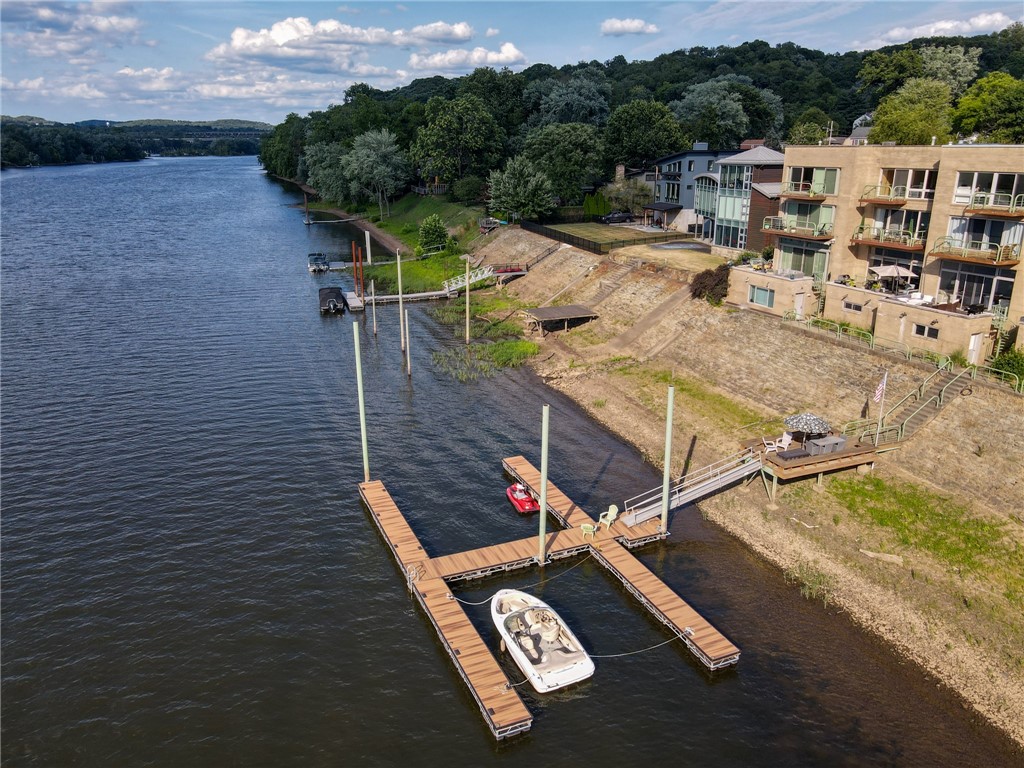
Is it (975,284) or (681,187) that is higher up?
(681,187)

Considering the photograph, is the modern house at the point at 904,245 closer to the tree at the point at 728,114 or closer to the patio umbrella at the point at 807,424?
the patio umbrella at the point at 807,424

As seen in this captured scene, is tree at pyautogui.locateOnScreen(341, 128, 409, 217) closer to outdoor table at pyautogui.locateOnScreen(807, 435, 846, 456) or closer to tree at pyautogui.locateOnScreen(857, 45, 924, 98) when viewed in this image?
tree at pyautogui.locateOnScreen(857, 45, 924, 98)

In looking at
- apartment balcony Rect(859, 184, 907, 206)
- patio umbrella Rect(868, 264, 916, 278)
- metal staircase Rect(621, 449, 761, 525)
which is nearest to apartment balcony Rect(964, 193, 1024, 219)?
patio umbrella Rect(868, 264, 916, 278)

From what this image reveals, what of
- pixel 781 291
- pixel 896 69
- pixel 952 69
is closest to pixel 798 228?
pixel 781 291

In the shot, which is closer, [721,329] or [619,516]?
[619,516]

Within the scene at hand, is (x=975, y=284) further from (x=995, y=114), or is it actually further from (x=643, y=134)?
(x=643, y=134)

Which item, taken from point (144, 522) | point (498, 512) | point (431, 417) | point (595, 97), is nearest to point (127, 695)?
point (144, 522)

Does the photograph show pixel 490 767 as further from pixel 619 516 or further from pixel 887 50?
pixel 887 50
